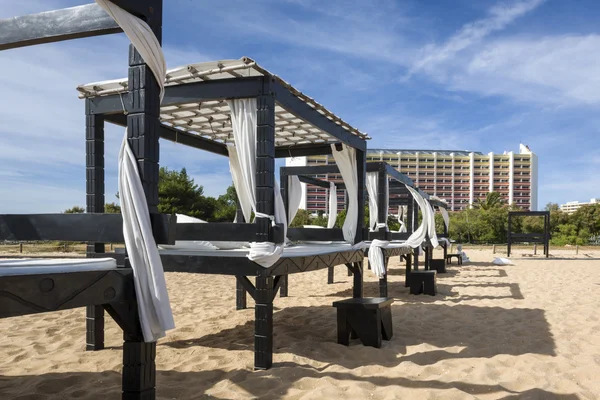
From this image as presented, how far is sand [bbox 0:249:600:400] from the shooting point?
3965 mm

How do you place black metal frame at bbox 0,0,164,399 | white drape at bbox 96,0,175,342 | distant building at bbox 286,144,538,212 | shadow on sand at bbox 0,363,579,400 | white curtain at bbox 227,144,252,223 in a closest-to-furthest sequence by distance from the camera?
black metal frame at bbox 0,0,164,399
white drape at bbox 96,0,175,342
shadow on sand at bbox 0,363,579,400
white curtain at bbox 227,144,252,223
distant building at bbox 286,144,538,212

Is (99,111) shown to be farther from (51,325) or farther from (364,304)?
(364,304)

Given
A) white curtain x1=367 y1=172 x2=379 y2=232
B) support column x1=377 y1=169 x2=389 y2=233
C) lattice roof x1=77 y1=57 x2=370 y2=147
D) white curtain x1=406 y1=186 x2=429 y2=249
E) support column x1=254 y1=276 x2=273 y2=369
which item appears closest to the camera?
support column x1=254 y1=276 x2=273 y2=369

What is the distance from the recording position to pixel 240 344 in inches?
217

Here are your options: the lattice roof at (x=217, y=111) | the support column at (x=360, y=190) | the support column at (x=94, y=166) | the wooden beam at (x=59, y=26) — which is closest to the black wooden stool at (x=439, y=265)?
the support column at (x=360, y=190)

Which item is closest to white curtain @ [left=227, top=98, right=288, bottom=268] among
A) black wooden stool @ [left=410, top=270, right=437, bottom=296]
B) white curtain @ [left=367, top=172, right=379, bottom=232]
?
white curtain @ [left=367, top=172, right=379, bottom=232]

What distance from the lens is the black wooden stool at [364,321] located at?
527 centimetres

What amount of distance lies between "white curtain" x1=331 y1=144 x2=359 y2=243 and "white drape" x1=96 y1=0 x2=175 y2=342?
17.9 feet

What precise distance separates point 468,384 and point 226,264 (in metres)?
2.62

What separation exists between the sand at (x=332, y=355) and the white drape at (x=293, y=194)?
257 cm

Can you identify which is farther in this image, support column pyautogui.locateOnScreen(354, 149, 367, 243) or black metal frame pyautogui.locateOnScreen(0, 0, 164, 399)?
support column pyautogui.locateOnScreen(354, 149, 367, 243)

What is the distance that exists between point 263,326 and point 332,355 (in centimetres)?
93

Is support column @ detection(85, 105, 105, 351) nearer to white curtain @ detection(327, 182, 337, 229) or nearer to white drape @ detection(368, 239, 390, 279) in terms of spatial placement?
white drape @ detection(368, 239, 390, 279)

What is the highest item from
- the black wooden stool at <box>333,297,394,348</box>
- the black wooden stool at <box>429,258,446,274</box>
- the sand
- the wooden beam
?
the wooden beam
